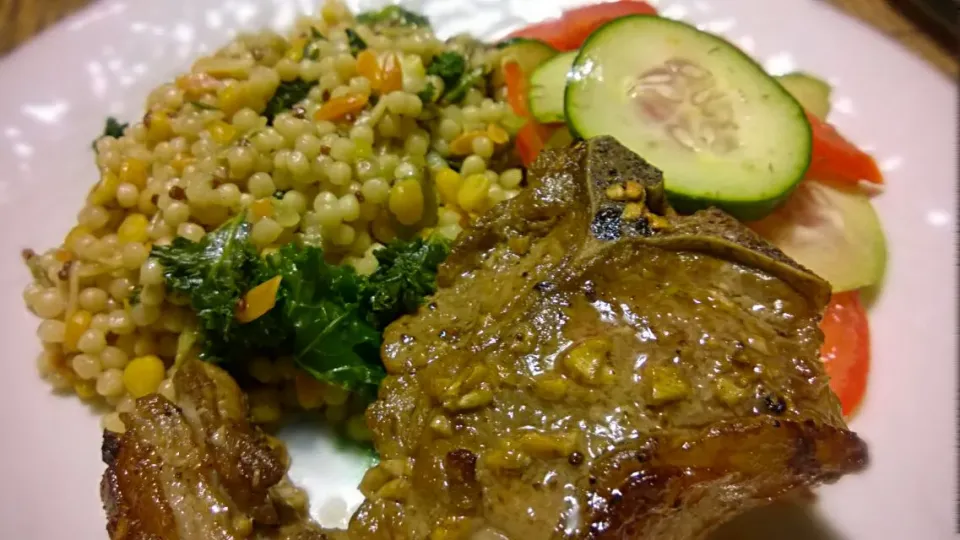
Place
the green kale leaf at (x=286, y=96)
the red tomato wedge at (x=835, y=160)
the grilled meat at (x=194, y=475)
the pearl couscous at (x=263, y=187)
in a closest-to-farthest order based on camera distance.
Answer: the grilled meat at (x=194, y=475)
the pearl couscous at (x=263, y=187)
the red tomato wedge at (x=835, y=160)
the green kale leaf at (x=286, y=96)

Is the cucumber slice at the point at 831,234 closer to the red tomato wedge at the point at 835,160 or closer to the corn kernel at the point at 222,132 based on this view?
the red tomato wedge at the point at 835,160

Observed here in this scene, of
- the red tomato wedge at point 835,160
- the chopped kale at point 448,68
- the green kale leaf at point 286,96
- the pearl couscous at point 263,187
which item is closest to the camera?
the pearl couscous at point 263,187

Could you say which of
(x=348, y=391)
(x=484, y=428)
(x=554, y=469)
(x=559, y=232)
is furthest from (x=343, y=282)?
(x=554, y=469)

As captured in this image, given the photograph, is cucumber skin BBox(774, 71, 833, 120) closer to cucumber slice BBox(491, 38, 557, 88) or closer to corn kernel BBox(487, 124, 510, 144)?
cucumber slice BBox(491, 38, 557, 88)

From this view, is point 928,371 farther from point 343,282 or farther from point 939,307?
point 343,282

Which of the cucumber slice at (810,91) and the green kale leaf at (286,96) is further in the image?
the cucumber slice at (810,91)

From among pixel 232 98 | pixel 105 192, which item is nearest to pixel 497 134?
pixel 232 98

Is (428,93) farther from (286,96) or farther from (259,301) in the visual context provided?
(259,301)

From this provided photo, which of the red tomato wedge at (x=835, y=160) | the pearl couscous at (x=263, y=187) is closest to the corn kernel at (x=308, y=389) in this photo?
the pearl couscous at (x=263, y=187)
